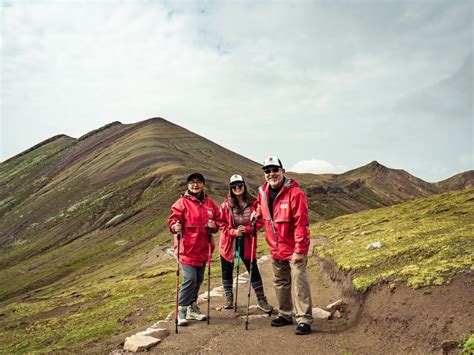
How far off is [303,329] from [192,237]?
12.8 ft

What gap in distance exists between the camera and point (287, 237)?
9758 mm

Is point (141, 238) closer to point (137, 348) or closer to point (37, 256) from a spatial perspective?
point (37, 256)

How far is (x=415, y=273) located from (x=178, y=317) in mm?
6577

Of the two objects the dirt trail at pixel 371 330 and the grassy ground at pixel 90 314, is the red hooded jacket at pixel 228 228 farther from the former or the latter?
the grassy ground at pixel 90 314

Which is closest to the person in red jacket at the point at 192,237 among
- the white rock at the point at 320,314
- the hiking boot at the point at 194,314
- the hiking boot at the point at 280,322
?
the hiking boot at the point at 194,314

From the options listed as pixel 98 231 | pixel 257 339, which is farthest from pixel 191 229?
pixel 98 231

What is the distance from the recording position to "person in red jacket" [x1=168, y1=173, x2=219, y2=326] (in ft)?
34.4

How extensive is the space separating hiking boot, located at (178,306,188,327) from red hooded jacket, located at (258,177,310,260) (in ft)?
9.82

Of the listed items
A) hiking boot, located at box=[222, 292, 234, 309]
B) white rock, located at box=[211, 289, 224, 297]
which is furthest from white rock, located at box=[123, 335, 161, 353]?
white rock, located at box=[211, 289, 224, 297]

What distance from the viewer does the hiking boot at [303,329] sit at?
9.13 meters

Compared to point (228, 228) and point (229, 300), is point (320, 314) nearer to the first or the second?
point (229, 300)

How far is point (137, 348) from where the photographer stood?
8867mm

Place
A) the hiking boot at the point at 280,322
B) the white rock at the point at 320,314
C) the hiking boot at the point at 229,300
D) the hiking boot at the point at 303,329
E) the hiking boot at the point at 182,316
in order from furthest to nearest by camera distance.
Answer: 1. the hiking boot at the point at 229,300
2. the white rock at the point at 320,314
3. the hiking boot at the point at 182,316
4. the hiking boot at the point at 280,322
5. the hiking boot at the point at 303,329

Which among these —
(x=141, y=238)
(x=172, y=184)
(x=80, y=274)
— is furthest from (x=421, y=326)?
(x=172, y=184)
